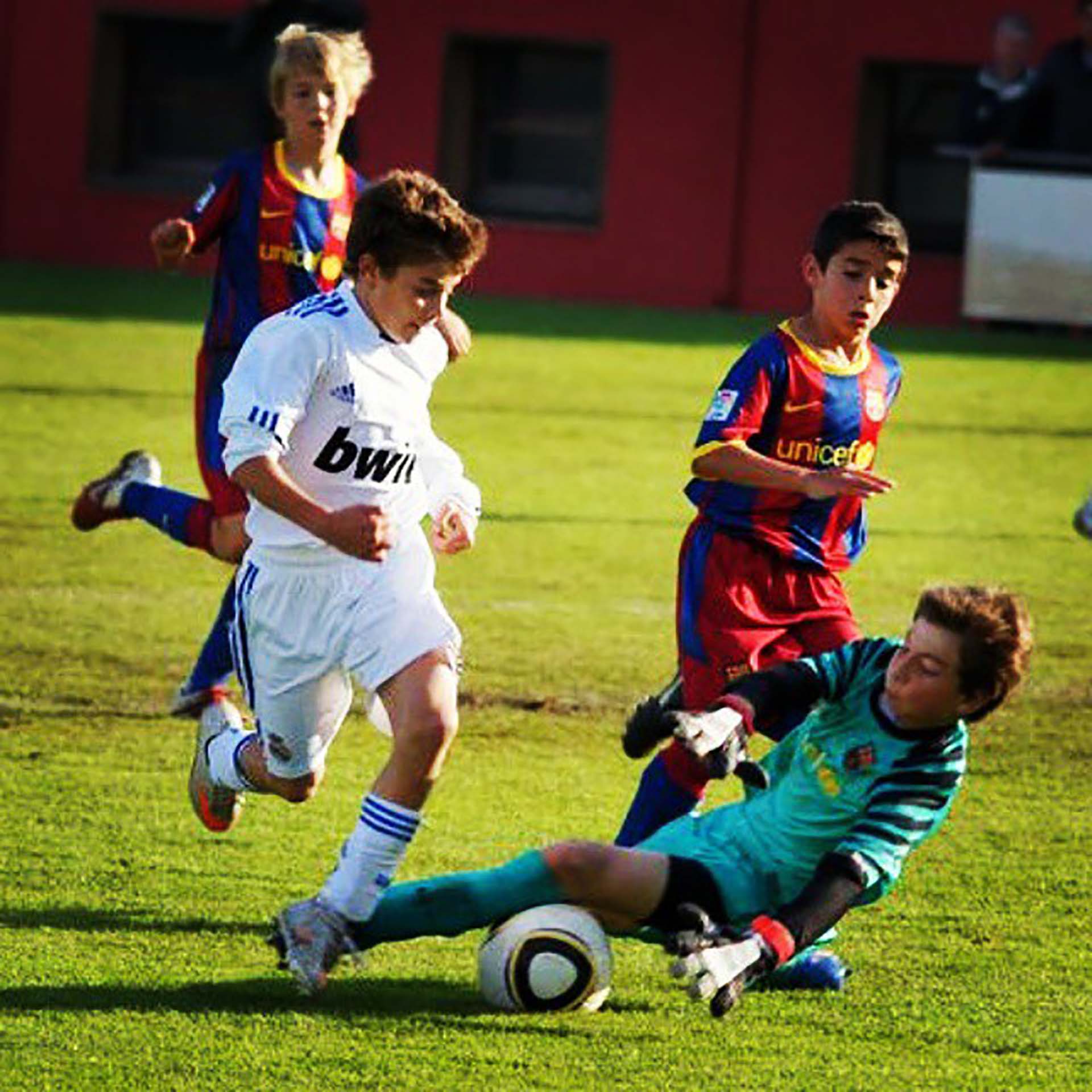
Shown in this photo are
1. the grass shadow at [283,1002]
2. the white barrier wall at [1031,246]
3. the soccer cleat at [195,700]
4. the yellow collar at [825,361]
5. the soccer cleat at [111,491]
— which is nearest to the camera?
the grass shadow at [283,1002]

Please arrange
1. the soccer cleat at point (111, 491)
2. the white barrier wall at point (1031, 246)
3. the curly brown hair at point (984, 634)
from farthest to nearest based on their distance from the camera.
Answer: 1. the white barrier wall at point (1031, 246)
2. the soccer cleat at point (111, 491)
3. the curly brown hair at point (984, 634)

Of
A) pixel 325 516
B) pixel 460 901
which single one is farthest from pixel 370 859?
pixel 325 516

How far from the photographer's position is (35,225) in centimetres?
2453

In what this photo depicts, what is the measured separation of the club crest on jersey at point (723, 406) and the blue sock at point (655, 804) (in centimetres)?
79

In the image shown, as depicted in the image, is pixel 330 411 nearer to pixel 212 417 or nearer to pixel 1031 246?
pixel 212 417

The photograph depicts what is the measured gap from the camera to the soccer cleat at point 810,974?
6.15 metres

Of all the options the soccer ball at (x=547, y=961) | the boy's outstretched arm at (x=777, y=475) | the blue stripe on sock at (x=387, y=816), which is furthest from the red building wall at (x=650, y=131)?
the soccer ball at (x=547, y=961)

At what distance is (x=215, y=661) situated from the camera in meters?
8.61

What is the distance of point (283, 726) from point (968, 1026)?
1.62 m

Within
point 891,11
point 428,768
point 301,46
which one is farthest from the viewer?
point 891,11

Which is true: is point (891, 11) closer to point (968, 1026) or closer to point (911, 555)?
point (911, 555)

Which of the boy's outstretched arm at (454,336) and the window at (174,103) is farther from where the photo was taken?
the window at (174,103)

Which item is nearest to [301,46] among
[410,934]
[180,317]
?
[410,934]

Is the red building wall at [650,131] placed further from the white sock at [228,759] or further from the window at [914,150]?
the white sock at [228,759]
